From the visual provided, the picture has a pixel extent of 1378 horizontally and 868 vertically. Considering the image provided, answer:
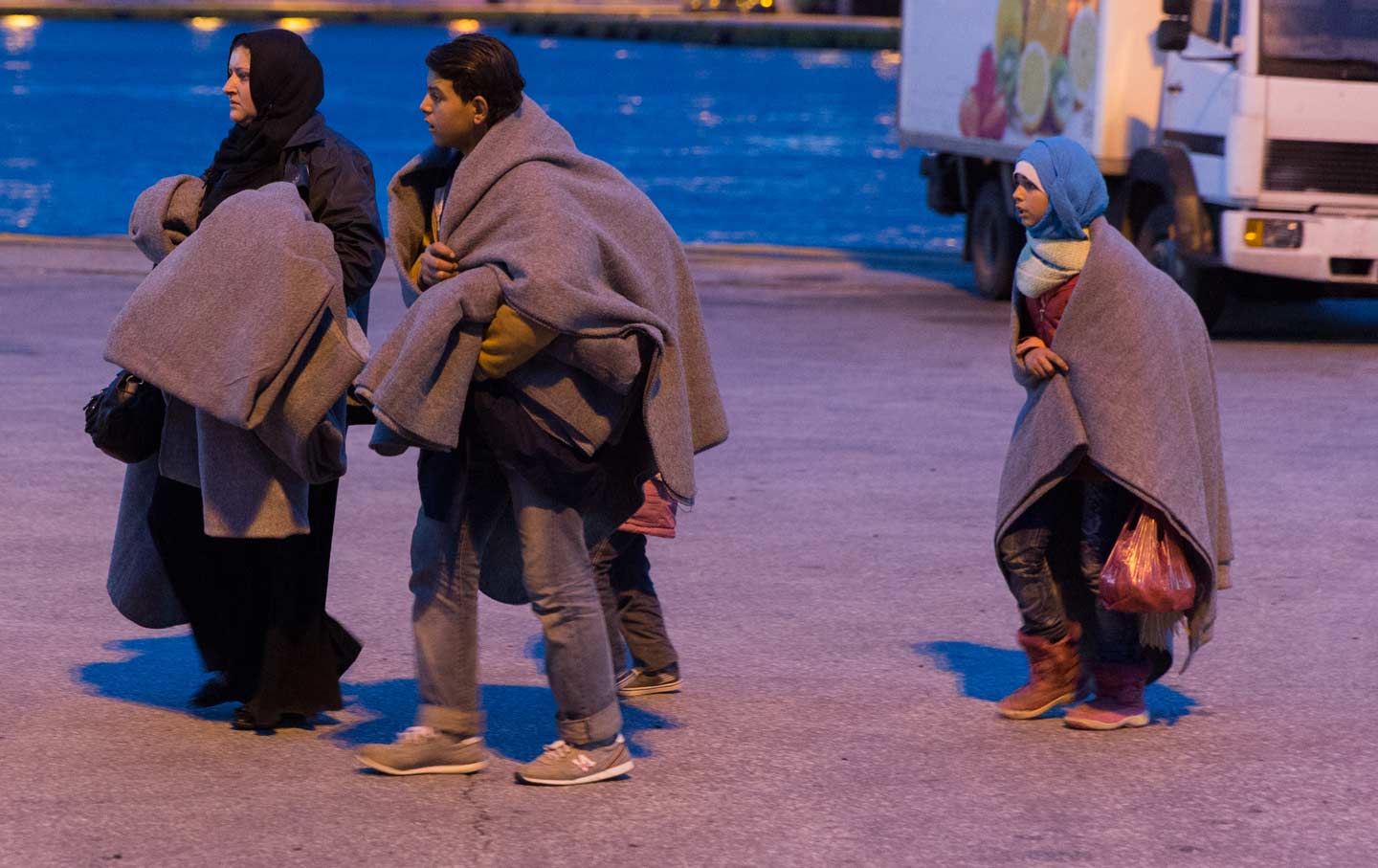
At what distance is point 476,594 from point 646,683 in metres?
1.04

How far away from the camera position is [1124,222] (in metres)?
14.0

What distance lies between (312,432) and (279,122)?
807 mm

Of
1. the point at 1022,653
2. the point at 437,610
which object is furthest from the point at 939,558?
the point at 437,610

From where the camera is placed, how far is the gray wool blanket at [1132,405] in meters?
5.05

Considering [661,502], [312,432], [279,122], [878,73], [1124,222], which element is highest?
[279,122]

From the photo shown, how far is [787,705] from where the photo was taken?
554cm

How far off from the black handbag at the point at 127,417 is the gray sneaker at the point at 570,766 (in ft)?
4.06

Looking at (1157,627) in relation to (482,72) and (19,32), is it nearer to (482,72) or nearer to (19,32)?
(482,72)

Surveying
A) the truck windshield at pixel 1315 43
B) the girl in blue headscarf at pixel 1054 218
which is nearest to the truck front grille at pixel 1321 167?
the truck windshield at pixel 1315 43

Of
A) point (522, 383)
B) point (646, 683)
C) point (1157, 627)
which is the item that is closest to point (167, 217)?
point (522, 383)

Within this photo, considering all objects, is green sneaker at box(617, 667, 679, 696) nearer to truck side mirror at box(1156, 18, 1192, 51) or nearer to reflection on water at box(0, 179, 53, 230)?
truck side mirror at box(1156, 18, 1192, 51)

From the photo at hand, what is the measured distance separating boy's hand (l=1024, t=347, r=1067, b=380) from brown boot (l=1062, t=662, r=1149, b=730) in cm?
78

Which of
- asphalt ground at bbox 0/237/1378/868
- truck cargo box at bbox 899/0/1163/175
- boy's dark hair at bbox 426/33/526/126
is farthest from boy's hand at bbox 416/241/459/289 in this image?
truck cargo box at bbox 899/0/1163/175

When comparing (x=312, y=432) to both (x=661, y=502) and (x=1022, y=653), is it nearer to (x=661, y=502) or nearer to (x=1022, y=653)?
(x=661, y=502)
